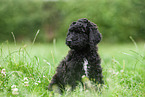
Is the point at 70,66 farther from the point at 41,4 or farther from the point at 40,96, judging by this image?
the point at 41,4

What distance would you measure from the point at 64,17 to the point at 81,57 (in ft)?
50.8

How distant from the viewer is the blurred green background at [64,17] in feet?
49.6

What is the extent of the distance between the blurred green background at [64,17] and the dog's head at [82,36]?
22.5ft

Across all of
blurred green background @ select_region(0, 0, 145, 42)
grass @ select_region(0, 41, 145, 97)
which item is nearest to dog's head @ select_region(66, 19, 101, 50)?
grass @ select_region(0, 41, 145, 97)

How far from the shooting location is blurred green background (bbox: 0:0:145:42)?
15109mm

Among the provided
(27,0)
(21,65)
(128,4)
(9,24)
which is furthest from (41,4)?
(21,65)

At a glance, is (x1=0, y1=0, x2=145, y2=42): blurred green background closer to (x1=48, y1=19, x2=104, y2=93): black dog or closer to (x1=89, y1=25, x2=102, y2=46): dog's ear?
(x1=89, y1=25, x2=102, y2=46): dog's ear

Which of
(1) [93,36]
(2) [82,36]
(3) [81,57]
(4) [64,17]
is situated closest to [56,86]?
(3) [81,57]

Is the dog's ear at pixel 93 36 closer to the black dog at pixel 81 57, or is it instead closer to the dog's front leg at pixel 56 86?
the black dog at pixel 81 57

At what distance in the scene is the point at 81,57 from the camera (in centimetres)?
402

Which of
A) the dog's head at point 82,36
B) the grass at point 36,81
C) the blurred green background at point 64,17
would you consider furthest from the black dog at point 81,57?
the blurred green background at point 64,17

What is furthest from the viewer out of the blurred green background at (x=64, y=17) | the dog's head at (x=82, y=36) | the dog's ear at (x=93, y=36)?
the blurred green background at (x=64, y=17)

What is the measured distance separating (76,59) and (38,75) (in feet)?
3.56

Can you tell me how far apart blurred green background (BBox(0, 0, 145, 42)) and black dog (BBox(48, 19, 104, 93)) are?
695 cm
